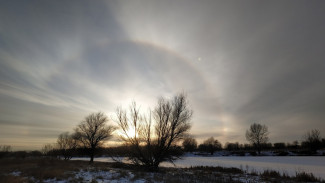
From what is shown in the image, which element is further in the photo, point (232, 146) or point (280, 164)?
point (232, 146)

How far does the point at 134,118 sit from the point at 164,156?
17.4 ft

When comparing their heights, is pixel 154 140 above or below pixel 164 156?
above

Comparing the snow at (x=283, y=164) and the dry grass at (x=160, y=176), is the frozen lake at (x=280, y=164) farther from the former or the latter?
the dry grass at (x=160, y=176)

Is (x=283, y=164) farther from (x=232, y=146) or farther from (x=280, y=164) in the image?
(x=232, y=146)

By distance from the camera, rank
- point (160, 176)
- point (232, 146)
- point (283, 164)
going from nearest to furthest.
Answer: point (160, 176) < point (283, 164) < point (232, 146)

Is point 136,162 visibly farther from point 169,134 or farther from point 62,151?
point 62,151

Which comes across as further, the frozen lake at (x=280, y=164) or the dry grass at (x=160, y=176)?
the frozen lake at (x=280, y=164)

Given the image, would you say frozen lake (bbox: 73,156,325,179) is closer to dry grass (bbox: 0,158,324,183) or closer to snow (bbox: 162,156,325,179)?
snow (bbox: 162,156,325,179)

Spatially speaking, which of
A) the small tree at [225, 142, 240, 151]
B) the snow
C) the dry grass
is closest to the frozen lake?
the snow

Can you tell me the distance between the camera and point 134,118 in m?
18.5

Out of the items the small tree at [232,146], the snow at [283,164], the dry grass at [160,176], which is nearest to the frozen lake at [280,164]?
the snow at [283,164]

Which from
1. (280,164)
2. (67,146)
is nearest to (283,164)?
(280,164)

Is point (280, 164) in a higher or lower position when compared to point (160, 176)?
lower

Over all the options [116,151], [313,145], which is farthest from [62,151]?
[313,145]
